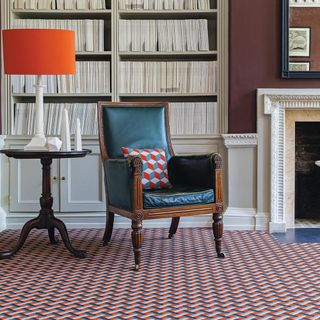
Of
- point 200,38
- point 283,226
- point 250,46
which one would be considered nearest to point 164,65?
point 200,38

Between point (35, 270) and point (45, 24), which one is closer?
point (35, 270)

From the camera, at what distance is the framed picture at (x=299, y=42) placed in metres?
4.23

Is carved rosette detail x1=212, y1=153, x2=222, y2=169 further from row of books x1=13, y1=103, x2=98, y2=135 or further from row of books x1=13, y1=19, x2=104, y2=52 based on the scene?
row of books x1=13, y1=19, x2=104, y2=52

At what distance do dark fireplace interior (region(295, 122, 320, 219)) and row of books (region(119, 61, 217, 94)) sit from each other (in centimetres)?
95

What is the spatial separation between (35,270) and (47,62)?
130cm

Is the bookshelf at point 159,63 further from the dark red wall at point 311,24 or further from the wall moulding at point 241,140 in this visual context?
the dark red wall at point 311,24

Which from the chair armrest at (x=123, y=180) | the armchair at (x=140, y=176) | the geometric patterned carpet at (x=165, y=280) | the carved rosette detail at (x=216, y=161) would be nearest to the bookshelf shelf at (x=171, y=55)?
the armchair at (x=140, y=176)

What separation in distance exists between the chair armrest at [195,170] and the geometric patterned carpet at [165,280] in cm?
44

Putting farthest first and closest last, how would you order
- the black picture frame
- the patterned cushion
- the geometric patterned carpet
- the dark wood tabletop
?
the black picture frame → the patterned cushion → the dark wood tabletop → the geometric patterned carpet

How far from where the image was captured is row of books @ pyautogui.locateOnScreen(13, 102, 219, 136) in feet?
14.3

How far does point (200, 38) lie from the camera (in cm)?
438

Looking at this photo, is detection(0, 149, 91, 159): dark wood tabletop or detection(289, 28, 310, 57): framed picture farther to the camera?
detection(289, 28, 310, 57): framed picture

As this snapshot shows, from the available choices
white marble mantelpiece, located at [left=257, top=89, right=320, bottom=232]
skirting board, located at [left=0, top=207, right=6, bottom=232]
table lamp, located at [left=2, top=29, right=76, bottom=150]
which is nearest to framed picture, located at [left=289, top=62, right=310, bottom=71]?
white marble mantelpiece, located at [left=257, top=89, right=320, bottom=232]

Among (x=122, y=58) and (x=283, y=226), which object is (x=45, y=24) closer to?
(x=122, y=58)
